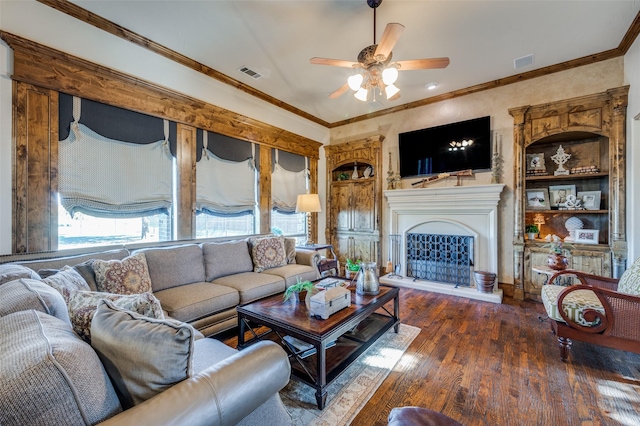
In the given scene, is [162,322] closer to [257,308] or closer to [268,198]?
[257,308]

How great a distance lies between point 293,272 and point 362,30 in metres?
2.78

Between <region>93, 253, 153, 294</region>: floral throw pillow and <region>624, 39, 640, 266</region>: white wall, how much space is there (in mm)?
4883

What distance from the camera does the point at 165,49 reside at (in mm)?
3041

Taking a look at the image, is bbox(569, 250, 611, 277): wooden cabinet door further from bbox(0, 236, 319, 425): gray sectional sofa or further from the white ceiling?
bbox(0, 236, 319, 425): gray sectional sofa

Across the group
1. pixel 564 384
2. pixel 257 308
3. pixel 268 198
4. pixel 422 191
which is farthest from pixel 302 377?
pixel 422 191

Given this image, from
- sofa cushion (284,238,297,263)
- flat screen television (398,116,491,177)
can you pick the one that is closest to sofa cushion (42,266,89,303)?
sofa cushion (284,238,297,263)

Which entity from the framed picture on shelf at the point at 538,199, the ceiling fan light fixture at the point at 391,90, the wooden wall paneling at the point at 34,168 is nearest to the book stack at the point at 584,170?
the framed picture on shelf at the point at 538,199

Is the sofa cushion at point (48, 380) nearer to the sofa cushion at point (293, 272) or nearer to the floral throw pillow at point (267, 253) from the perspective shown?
the sofa cushion at point (293, 272)

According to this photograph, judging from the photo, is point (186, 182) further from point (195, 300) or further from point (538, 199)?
point (538, 199)

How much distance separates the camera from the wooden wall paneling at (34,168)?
7.39 feet

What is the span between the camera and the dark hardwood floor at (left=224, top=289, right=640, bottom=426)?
164cm

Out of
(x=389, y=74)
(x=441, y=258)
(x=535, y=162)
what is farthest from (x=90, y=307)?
(x=535, y=162)

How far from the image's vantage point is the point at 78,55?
8.30 ft

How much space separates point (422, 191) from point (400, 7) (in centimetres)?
264
